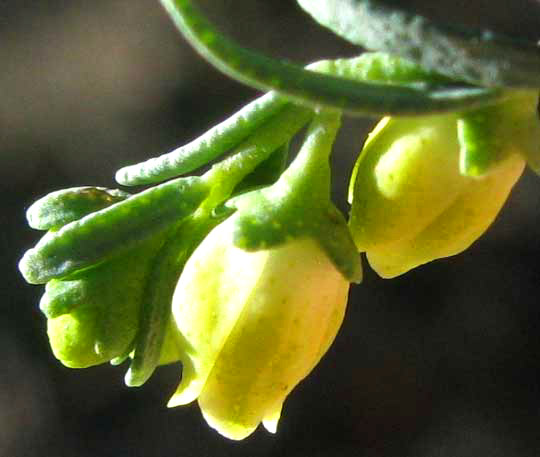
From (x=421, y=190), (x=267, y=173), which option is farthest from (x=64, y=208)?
(x=421, y=190)

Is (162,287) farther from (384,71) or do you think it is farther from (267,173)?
(384,71)

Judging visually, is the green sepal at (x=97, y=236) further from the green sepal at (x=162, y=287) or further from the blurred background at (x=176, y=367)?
the blurred background at (x=176, y=367)

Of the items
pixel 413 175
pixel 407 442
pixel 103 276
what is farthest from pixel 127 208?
pixel 407 442

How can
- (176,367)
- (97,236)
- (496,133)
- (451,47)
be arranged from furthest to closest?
(176,367), (97,236), (496,133), (451,47)

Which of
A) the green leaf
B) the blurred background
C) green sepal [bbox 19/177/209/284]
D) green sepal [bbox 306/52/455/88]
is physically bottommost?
the blurred background

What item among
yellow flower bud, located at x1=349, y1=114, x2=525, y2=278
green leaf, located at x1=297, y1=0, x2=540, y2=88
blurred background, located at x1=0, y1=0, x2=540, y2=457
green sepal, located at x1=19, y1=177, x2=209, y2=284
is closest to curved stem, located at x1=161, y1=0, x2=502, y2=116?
green leaf, located at x1=297, y1=0, x2=540, y2=88

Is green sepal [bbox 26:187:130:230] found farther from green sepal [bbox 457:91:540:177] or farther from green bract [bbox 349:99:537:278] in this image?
green sepal [bbox 457:91:540:177]

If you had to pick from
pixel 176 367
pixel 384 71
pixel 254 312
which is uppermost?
pixel 384 71
